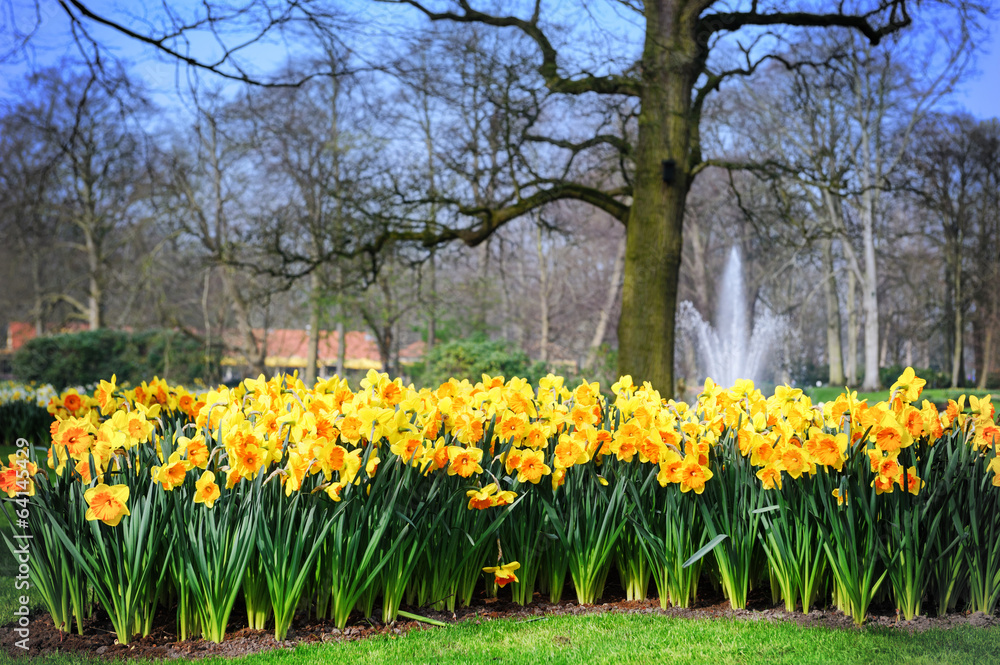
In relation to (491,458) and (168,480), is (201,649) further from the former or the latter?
(491,458)

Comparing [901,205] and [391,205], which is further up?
[901,205]

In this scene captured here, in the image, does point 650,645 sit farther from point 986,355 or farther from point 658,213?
point 986,355

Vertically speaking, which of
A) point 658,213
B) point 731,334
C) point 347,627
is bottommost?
point 347,627

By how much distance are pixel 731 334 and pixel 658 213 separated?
16.1 meters

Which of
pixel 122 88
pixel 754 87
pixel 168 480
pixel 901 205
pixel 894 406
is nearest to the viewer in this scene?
pixel 168 480

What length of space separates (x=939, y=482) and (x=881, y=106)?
735 inches

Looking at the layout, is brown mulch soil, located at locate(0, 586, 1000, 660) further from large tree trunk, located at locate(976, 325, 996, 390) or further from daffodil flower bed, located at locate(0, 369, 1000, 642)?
large tree trunk, located at locate(976, 325, 996, 390)

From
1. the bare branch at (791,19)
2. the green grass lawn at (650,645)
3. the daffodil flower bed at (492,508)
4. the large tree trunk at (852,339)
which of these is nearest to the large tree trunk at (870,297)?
the large tree trunk at (852,339)

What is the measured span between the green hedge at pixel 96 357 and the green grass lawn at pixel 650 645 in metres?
14.0

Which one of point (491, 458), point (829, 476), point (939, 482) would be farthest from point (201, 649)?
point (939, 482)

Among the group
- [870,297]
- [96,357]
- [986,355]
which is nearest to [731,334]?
[870,297]

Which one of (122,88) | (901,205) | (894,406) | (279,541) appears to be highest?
(901,205)

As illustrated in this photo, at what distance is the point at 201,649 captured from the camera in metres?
2.51

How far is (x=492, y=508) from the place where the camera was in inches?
114
